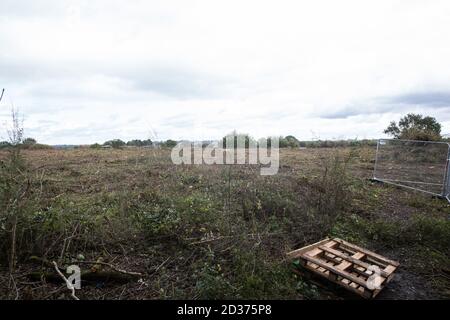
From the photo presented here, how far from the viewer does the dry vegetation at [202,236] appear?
10.4 feet

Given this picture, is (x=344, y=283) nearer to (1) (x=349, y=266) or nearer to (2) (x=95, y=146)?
(1) (x=349, y=266)

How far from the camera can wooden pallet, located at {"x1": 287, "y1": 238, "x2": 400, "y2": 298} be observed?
124 inches

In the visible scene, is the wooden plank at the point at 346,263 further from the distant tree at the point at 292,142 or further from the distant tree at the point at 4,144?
the distant tree at the point at 292,142

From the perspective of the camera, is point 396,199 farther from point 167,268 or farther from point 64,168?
point 64,168

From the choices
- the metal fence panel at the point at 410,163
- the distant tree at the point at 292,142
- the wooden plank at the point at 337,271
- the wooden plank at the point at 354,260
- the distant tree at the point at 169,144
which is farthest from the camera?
the distant tree at the point at 292,142

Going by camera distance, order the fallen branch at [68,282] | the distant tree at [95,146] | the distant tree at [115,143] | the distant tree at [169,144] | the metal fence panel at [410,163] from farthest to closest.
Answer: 1. the distant tree at [115,143]
2. the distant tree at [95,146]
3. the metal fence panel at [410,163]
4. the distant tree at [169,144]
5. the fallen branch at [68,282]

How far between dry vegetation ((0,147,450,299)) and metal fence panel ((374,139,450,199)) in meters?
2.65

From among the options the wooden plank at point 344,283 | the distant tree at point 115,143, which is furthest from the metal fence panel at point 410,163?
the distant tree at point 115,143

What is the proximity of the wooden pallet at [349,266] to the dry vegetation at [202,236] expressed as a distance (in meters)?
0.19

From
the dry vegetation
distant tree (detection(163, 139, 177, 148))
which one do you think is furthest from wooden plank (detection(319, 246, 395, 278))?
distant tree (detection(163, 139, 177, 148))

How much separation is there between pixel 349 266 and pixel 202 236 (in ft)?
7.03

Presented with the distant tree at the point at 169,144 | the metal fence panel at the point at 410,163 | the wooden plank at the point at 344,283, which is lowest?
the wooden plank at the point at 344,283

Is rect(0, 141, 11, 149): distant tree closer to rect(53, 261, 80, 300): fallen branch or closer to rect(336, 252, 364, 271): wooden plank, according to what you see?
rect(53, 261, 80, 300): fallen branch
